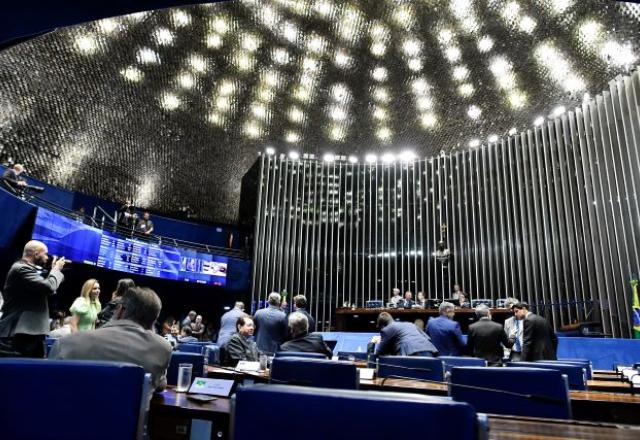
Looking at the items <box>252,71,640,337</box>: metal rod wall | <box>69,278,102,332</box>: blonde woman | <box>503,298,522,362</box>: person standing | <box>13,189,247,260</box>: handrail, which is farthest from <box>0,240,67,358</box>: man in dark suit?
<box>252,71,640,337</box>: metal rod wall

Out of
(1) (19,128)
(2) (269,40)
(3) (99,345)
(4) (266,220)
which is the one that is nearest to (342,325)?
(4) (266,220)

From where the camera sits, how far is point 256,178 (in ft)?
51.1

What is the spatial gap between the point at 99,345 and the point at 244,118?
11704mm

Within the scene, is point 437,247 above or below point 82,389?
above

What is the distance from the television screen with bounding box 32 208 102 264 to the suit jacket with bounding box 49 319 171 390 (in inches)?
362

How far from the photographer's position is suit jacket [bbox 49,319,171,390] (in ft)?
5.92

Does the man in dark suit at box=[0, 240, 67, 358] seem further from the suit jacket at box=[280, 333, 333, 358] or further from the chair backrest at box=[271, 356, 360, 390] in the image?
the chair backrest at box=[271, 356, 360, 390]

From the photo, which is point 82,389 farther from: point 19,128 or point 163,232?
point 163,232

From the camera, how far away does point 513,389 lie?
199 centimetres

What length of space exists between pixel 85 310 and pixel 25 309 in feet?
4.34

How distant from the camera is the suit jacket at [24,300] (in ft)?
11.3

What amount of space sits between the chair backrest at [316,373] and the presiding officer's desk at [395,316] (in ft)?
21.9

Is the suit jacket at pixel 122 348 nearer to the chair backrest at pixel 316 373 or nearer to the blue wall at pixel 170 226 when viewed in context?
the chair backrest at pixel 316 373

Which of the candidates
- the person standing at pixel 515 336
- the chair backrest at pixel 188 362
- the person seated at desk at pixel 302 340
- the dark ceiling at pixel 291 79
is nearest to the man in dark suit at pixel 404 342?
the person seated at desk at pixel 302 340
